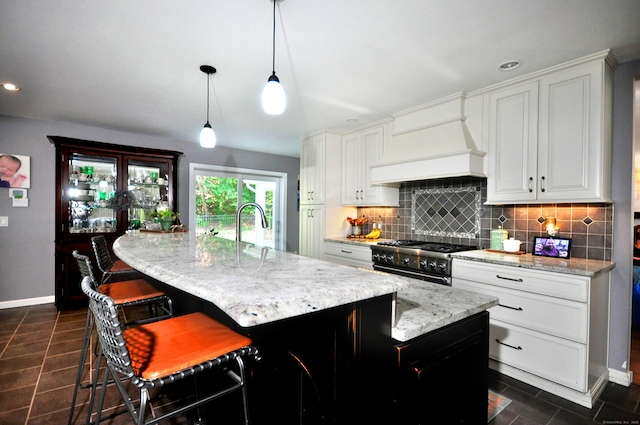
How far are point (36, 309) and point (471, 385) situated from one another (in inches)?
185

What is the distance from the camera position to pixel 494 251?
278 cm

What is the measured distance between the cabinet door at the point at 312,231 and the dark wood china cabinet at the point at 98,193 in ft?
6.21

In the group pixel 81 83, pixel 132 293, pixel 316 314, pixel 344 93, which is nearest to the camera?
pixel 316 314

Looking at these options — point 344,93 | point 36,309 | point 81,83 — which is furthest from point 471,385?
point 36,309

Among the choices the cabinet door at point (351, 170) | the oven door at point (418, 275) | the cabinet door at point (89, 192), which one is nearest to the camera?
the oven door at point (418, 275)

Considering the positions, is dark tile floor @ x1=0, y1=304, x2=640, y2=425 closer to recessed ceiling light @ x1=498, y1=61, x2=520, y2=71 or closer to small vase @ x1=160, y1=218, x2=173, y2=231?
small vase @ x1=160, y1=218, x2=173, y2=231

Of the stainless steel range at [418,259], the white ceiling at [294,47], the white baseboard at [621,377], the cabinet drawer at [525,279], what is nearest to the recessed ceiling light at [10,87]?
the white ceiling at [294,47]

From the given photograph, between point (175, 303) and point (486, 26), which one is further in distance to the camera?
point (175, 303)

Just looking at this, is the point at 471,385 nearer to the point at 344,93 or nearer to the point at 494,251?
the point at 494,251

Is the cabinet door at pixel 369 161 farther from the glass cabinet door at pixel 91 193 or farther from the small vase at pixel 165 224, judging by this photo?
the glass cabinet door at pixel 91 193

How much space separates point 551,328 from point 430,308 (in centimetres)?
144


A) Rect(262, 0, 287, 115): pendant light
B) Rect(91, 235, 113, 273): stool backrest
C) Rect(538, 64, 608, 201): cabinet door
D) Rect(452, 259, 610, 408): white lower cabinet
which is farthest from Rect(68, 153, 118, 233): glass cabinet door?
Rect(538, 64, 608, 201): cabinet door

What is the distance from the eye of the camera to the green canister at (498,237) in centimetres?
282

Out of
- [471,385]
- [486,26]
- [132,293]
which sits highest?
[486,26]
